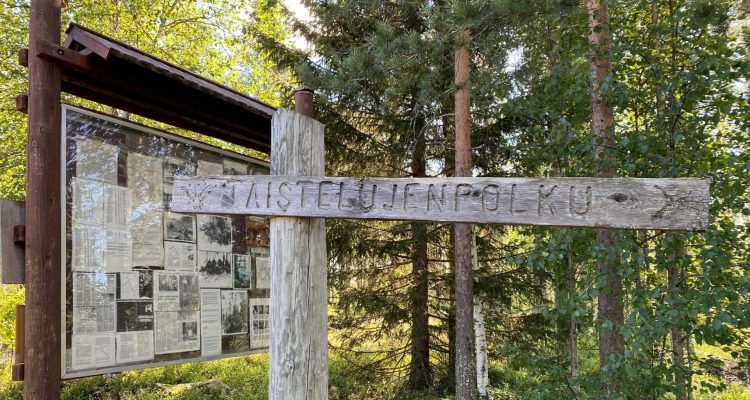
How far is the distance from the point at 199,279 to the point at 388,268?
15.4ft

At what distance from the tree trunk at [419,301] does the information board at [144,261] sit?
3.62m

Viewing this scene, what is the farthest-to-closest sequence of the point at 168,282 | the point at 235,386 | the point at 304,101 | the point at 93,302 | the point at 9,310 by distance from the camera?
1. the point at 9,310
2. the point at 235,386
3. the point at 168,282
4. the point at 93,302
5. the point at 304,101

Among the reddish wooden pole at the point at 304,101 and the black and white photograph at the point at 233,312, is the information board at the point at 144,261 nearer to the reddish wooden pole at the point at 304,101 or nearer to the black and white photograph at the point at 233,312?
the black and white photograph at the point at 233,312

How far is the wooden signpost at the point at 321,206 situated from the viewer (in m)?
2.16

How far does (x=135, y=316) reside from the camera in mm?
3838

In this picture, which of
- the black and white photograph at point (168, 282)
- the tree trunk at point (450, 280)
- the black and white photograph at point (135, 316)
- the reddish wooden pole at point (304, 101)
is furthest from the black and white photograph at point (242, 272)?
the tree trunk at point (450, 280)

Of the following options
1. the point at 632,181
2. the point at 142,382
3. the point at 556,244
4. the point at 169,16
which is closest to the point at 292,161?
the point at 632,181

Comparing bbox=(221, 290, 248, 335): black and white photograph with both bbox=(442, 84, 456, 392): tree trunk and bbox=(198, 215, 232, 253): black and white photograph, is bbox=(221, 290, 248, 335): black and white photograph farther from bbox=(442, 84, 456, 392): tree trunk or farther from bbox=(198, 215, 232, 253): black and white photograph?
bbox=(442, 84, 456, 392): tree trunk

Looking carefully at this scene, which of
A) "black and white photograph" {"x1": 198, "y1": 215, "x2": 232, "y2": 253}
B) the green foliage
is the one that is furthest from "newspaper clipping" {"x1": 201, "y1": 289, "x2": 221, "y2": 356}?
the green foliage

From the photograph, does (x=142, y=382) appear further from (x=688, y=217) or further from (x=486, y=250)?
(x=688, y=217)

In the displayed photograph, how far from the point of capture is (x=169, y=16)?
11609 mm

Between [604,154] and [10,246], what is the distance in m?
4.64

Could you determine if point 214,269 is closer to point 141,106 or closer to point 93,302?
point 93,302

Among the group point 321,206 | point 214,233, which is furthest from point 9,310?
point 321,206
